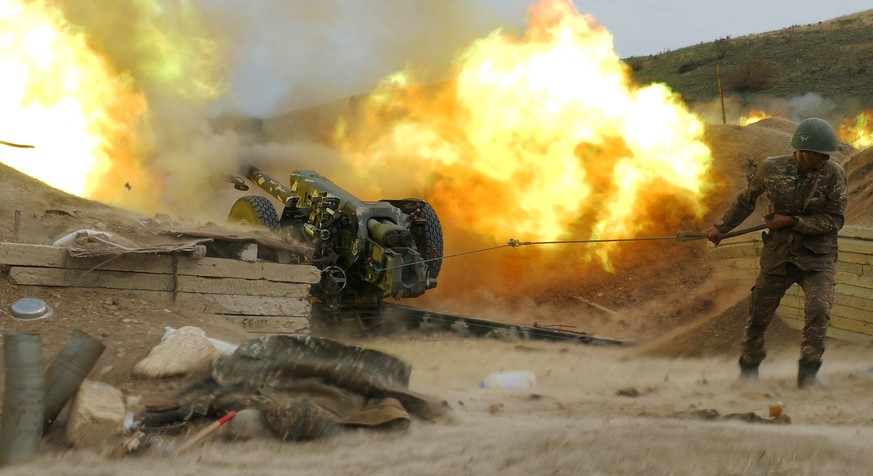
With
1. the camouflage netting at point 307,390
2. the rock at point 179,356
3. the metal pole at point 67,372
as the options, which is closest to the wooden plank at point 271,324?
the rock at point 179,356

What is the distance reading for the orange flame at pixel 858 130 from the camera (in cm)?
2805

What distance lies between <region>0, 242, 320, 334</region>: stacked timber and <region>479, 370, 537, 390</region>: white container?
2360mm

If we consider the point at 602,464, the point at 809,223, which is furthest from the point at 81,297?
the point at 809,223

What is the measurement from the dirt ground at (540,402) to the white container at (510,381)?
0.12 metres

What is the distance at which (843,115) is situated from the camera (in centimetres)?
3266

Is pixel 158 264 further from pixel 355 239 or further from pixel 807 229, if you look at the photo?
pixel 807 229

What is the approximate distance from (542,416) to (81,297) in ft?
12.1

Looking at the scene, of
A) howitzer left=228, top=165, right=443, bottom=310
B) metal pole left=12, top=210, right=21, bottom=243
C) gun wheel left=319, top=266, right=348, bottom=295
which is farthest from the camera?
gun wheel left=319, top=266, right=348, bottom=295

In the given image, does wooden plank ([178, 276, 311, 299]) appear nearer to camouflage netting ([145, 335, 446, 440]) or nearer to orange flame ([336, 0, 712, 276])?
camouflage netting ([145, 335, 446, 440])

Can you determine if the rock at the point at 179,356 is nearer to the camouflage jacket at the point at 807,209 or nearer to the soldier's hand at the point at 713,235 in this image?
the soldier's hand at the point at 713,235

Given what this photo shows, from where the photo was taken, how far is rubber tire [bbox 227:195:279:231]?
10742 millimetres

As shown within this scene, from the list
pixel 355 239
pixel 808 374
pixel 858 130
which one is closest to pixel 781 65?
pixel 858 130

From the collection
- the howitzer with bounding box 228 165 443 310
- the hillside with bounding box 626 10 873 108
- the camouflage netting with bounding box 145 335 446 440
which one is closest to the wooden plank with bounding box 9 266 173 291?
the camouflage netting with bounding box 145 335 446 440

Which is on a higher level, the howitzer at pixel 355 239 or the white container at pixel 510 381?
the howitzer at pixel 355 239
